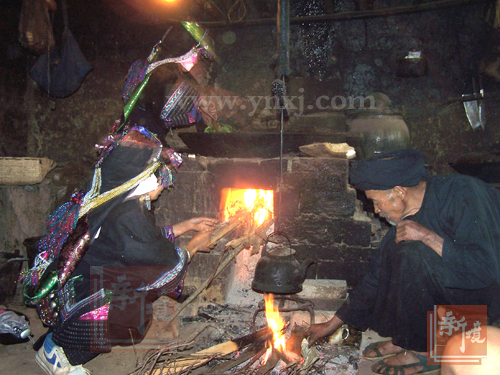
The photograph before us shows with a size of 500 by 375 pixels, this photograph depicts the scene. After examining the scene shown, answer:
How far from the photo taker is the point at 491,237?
244 centimetres

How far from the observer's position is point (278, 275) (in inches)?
120

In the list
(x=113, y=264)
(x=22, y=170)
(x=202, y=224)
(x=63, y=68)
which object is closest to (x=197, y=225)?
(x=202, y=224)

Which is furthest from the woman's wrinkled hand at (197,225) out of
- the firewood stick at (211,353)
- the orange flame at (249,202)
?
the firewood stick at (211,353)

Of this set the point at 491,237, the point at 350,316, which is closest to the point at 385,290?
the point at 350,316

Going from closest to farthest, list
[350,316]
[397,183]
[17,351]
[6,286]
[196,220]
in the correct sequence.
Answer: [397,183], [350,316], [17,351], [196,220], [6,286]

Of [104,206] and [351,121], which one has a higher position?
[351,121]

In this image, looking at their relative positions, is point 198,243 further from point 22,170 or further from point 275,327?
point 22,170

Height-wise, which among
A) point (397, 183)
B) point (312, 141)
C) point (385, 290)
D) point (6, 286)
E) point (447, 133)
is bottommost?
point (6, 286)

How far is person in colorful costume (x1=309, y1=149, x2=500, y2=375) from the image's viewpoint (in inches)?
97.5

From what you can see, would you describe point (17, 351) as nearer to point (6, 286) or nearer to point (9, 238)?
point (6, 286)

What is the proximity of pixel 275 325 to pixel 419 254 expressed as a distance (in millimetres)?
1495

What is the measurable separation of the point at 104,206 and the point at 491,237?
115 inches

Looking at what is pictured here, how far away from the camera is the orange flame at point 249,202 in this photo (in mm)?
4652

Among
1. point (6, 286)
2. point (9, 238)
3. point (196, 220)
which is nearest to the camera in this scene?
point (196, 220)
